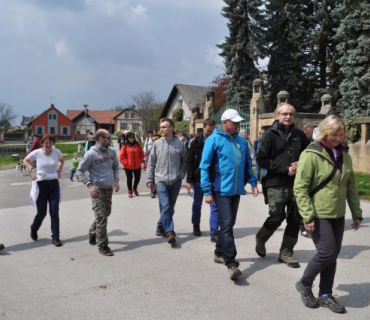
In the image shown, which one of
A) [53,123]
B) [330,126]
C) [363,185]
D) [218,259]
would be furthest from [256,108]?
[53,123]

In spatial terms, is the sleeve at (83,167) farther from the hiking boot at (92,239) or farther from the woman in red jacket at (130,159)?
the woman in red jacket at (130,159)

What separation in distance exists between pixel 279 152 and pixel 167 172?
1.92 m

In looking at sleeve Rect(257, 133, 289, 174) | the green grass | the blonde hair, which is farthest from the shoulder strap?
the green grass

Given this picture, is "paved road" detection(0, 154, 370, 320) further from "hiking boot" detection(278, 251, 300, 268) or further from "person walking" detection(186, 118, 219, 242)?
"person walking" detection(186, 118, 219, 242)

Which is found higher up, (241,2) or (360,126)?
(241,2)

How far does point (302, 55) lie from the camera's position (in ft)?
89.3

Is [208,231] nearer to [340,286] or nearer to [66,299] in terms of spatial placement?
[340,286]

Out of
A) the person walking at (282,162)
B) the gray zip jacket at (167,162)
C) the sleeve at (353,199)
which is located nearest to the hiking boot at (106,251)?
the gray zip jacket at (167,162)

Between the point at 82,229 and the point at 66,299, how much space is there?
3012mm

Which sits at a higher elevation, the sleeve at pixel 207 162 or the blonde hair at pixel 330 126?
the blonde hair at pixel 330 126

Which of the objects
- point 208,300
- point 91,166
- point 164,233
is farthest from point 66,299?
point 164,233

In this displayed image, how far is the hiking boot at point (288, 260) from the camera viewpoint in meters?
4.90

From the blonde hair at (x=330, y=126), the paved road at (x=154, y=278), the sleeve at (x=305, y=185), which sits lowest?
the paved road at (x=154, y=278)

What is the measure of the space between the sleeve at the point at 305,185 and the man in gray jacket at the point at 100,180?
2.89 m
